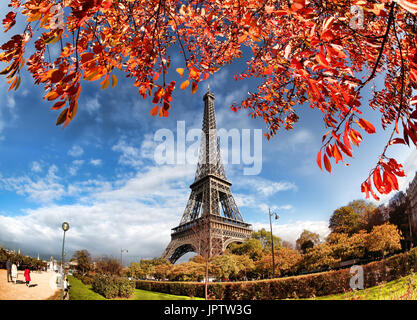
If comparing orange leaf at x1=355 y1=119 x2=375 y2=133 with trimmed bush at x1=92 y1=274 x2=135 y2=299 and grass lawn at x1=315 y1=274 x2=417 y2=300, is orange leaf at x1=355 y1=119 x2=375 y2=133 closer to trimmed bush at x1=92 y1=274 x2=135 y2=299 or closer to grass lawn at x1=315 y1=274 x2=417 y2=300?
grass lawn at x1=315 y1=274 x2=417 y2=300

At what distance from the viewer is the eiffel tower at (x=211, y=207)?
30734 mm

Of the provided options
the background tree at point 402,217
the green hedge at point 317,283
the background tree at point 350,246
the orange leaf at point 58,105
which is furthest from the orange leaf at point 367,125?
the background tree at point 402,217

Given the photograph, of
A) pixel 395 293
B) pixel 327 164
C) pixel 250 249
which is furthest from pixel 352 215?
pixel 327 164

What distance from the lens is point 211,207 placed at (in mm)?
31922

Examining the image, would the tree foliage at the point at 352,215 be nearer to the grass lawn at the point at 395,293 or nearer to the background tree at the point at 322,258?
the background tree at the point at 322,258

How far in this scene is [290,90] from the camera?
160 inches

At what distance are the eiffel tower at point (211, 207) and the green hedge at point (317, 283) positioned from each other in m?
12.4

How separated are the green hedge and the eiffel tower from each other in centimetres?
1237

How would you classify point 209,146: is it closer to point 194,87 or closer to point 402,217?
point 402,217

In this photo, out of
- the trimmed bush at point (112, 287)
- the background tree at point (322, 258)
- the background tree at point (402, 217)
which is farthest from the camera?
the background tree at point (402, 217)

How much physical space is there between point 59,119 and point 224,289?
59.1ft

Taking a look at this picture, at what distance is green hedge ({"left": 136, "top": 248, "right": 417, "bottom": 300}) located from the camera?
10.6 m
